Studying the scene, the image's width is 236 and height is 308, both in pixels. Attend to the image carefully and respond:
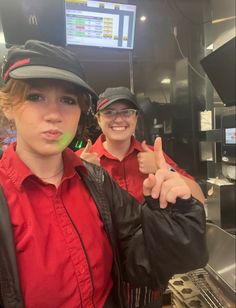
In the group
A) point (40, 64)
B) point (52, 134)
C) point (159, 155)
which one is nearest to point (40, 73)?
Answer: point (40, 64)

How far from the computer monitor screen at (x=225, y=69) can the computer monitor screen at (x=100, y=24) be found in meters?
1.62

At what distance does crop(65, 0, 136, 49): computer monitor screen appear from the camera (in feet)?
7.57

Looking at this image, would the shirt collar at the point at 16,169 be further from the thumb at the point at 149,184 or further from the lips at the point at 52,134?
the thumb at the point at 149,184

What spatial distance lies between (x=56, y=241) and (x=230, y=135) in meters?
0.62

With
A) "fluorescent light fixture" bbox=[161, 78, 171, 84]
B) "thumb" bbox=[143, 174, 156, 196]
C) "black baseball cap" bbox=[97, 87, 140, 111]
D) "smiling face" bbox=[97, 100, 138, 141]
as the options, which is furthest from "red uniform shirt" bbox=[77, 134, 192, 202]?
"fluorescent light fixture" bbox=[161, 78, 171, 84]

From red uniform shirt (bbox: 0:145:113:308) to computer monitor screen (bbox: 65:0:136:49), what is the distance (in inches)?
73.9

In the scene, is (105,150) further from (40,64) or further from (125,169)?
(40,64)

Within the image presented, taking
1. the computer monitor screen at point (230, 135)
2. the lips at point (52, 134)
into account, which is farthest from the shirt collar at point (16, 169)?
the computer monitor screen at point (230, 135)

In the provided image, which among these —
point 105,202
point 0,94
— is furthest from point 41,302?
point 0,94

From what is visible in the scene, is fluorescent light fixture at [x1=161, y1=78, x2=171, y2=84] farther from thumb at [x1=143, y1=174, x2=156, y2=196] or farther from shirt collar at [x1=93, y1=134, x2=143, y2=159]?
thumb at [x1=143, y1=174, x2=156, y2=196]

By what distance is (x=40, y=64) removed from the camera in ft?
2.34

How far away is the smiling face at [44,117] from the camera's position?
2.42ft

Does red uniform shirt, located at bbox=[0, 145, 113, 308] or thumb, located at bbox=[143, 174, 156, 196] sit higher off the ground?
thumb, located at bbox=[143, 174, 156, 196]

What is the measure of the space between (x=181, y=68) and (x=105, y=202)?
79.1 inches
